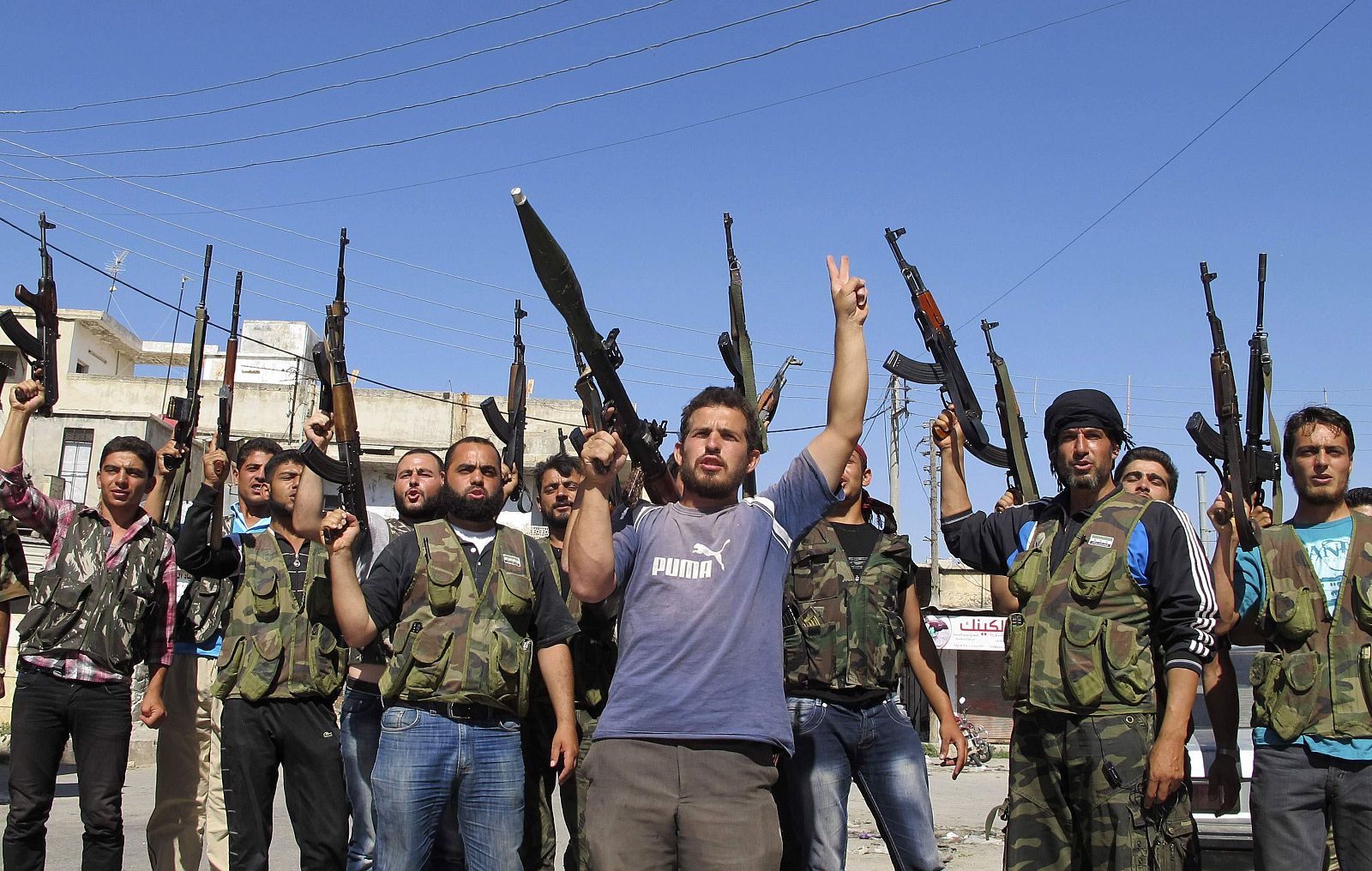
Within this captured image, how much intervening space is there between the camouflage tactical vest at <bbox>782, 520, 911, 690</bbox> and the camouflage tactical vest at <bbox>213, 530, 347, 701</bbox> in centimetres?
206

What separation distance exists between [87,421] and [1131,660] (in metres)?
27.7

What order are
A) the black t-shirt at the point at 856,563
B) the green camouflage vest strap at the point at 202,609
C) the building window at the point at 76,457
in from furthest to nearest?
the building window at the point at 76,457 < the green camouflage vest strap at the point at 202,609 < the black t-shirt at the point at 856,563

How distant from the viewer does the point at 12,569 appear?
20.8ft

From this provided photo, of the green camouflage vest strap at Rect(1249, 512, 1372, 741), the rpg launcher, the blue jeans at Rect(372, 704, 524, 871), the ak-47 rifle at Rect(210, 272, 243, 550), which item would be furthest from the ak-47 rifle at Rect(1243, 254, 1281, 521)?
the ak-47 rifle at Rect(210, 272, 243, 550)

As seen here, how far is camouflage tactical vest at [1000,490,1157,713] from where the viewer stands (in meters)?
3.89

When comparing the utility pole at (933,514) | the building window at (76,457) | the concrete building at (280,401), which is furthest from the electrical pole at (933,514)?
the building window at (76,457)

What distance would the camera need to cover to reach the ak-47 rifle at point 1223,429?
16.9 ft

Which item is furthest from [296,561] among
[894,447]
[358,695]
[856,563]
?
[894,447]

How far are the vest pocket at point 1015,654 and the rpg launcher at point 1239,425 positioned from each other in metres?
1.53

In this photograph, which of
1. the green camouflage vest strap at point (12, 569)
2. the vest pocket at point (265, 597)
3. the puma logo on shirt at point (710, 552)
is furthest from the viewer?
the green camouflage vest strap at point (12, 569)

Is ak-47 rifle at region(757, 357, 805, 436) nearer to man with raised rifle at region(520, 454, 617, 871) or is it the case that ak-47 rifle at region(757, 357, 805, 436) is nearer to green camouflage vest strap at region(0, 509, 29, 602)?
man with raised rifle at region(520, 454, 617, 871)

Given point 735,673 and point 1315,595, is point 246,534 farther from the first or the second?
point 1315,595

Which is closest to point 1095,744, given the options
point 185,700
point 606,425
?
point 606,425

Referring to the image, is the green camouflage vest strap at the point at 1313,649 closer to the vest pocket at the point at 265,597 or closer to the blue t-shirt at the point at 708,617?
the blue t-shirt at the point at 708,617
